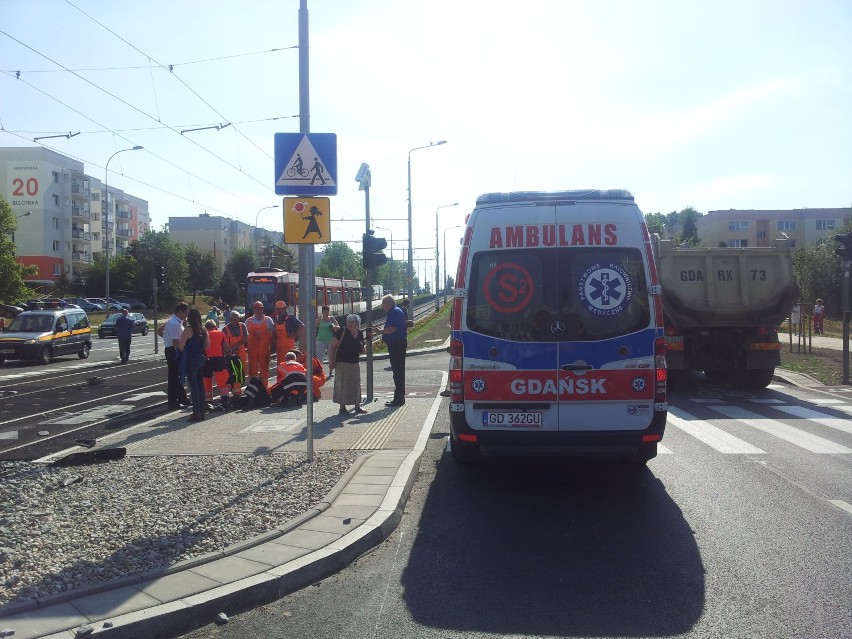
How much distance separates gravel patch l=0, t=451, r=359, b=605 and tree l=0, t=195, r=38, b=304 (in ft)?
121

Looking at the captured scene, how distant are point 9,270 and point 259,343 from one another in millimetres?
32662

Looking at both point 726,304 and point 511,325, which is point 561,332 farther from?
point 726,304

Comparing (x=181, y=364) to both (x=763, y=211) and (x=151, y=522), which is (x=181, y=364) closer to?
(x=151, y=522)

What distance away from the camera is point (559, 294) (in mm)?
6621

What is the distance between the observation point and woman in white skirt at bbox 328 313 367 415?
11.5m

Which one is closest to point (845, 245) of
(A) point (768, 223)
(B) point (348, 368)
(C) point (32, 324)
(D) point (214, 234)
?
(B) point (348, 368)

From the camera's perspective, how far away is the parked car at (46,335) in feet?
78.7

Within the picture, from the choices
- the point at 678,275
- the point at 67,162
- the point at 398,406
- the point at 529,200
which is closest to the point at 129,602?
the point at 529,200

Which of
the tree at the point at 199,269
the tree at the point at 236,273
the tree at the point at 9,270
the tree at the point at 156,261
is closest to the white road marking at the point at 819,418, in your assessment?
the tree at the point at 9,270

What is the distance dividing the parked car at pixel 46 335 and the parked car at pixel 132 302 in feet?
138

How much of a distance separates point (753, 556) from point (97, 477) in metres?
5.64

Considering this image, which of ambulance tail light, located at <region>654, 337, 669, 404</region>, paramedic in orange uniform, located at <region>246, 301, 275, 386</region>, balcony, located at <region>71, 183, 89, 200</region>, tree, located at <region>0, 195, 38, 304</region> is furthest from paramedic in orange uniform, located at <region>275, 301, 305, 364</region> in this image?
balcony, located at <region>71, 183, 89, 200</region>

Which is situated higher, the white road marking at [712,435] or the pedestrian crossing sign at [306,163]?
the pedestrian crossing sign at [306,163]

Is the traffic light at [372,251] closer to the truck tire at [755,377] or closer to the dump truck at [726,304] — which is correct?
the dump truck at [726,304]
